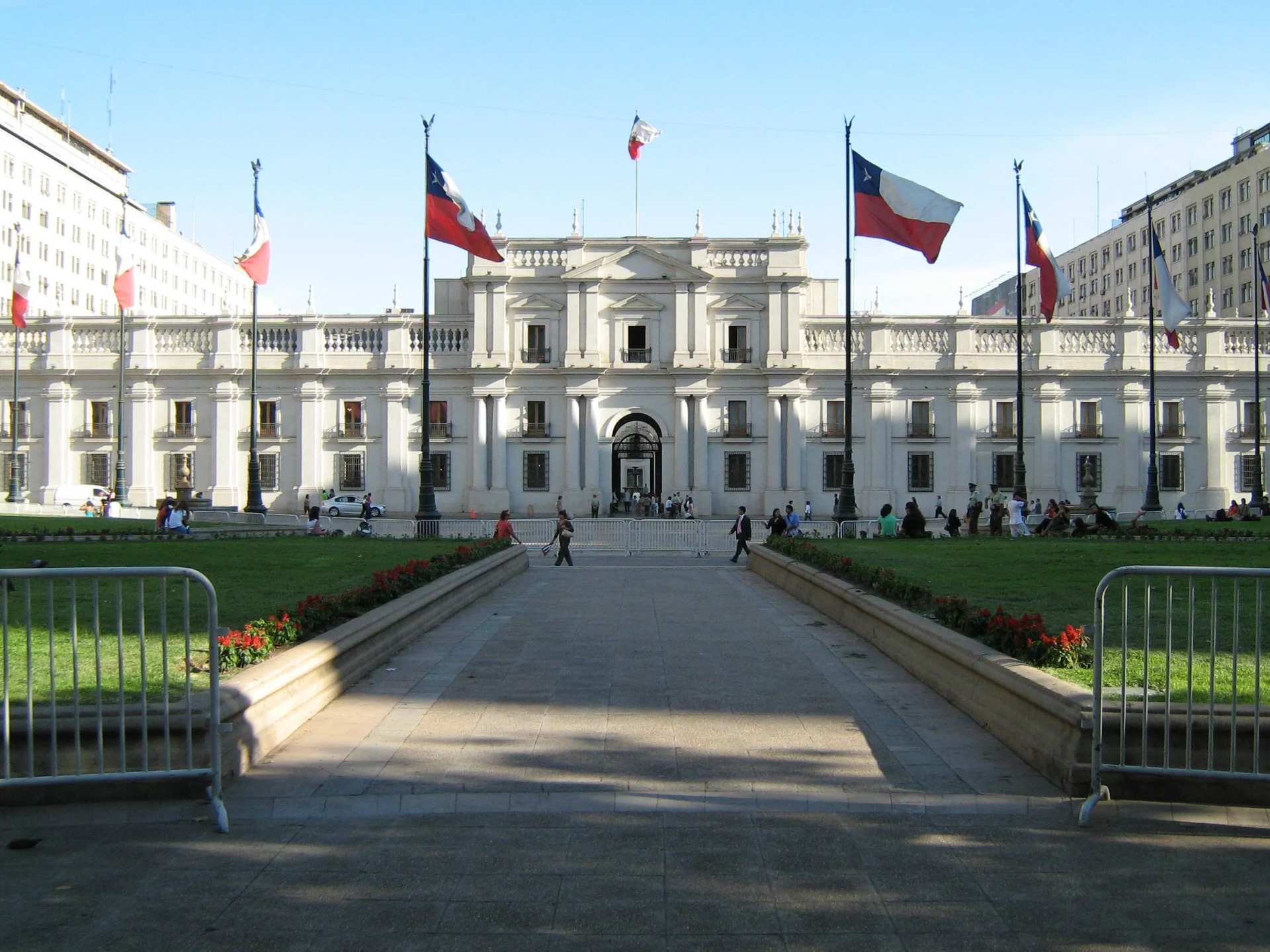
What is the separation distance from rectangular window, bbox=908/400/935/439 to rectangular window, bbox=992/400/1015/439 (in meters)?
3.08

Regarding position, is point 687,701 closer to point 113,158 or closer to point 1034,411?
point 1034,411

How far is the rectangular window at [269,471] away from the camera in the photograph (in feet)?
181

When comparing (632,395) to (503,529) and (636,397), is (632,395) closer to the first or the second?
(636,397)

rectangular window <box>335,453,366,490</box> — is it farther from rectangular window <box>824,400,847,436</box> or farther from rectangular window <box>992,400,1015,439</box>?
rectangular window <box>992,400,1015,439</box>

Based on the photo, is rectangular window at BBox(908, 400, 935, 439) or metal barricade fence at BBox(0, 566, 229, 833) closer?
metal barricade fence at BBox(0, 566, 229, 833)

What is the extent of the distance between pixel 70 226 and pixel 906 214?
73317 millimetres

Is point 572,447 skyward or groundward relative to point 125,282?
groundward

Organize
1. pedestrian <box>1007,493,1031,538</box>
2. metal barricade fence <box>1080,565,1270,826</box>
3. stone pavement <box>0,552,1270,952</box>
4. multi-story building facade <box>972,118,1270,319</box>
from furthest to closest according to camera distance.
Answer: multi-story building facade <box>972,118,1270,319</box> < pedestrian <box>1007,493,1031,538</box> < metal barricade fence <box>1080,565,1270,826</box> < stone pavement <box>0,552,1270,952</box>

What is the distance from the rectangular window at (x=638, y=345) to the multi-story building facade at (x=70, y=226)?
20.0 meters

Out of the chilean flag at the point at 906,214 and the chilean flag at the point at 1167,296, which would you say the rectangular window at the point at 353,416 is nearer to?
the chilean flag at the point at 1167,296

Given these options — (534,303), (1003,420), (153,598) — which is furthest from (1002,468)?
(153,598)

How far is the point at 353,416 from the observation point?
5544 centimetres

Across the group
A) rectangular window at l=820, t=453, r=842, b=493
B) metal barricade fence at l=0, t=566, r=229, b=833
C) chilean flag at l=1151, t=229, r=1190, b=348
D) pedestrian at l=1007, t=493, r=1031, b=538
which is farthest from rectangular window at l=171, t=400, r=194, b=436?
metal barricade fence at l=0, t=566, r=229, b=833

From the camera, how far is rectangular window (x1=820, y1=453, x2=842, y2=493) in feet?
180
